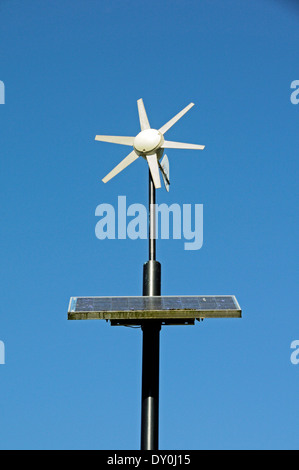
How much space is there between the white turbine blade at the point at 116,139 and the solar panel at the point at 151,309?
357 inches

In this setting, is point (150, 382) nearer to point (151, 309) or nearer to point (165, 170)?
point (151, 309)

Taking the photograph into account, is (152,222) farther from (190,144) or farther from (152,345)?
(152,345)

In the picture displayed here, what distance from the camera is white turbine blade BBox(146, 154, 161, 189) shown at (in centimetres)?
3600

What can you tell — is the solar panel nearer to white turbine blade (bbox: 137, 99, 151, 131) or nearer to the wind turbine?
the wind turbine

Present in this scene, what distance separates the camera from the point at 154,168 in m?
36.3

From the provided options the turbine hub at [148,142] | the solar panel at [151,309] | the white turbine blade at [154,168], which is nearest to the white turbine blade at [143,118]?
the turbine hub at [148,142]

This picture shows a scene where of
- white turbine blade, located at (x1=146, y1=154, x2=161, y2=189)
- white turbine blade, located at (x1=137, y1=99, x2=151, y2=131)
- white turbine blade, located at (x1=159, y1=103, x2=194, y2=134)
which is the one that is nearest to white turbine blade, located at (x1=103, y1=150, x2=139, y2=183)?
white turbine blade, located at (x1=146, y1=154, x2=161, y2=189)

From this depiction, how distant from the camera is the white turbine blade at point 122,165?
3703cm

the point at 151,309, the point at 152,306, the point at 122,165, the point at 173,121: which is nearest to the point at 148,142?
the point at 122,165

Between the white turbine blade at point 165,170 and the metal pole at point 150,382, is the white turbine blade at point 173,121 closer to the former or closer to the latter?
the white turbine blade at point 165,170

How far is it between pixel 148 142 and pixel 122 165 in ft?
6.23

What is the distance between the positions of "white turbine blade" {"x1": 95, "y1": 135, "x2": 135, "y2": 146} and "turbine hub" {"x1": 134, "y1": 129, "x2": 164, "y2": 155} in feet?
2.21
